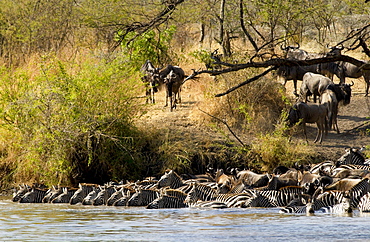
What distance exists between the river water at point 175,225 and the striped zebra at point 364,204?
230mm

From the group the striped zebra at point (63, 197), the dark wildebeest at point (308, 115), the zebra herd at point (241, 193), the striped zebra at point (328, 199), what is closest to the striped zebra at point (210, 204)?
the zebra herd at point (241, 193)

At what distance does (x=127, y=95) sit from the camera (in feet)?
57.2

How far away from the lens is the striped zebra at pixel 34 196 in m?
14.1

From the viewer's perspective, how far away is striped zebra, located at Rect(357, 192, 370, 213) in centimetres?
1137

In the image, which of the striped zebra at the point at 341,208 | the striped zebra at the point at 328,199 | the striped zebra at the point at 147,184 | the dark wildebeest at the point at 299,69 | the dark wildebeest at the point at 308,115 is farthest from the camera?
the dark wildebeest at the point at 299,69

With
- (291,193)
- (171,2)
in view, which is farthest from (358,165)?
(171,2)

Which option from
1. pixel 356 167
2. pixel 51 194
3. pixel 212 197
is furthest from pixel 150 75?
pixel 212 197

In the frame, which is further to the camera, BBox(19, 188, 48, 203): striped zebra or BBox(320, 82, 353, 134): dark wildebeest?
BBox(320, 82, 353, 134): dark wildebeest

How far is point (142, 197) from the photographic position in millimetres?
13430

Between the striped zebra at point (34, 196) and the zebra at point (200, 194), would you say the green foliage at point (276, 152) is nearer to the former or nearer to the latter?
the zebra at point (200, 194)

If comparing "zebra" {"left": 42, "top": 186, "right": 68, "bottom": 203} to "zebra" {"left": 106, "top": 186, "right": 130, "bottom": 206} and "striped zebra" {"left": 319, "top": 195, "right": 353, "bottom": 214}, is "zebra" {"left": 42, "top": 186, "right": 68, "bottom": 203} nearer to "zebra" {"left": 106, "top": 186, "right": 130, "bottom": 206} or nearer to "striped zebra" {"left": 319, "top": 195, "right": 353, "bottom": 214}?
"zebra" {"left": 106, "top": 186, "right": 130, "bottom": 206}

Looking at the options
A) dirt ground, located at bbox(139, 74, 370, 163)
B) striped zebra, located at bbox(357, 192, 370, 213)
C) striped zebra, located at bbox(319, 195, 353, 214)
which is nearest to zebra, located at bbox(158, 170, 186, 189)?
dirt ground, located at bbox(139, 74, 370, 163)

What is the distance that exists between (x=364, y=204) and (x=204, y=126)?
9.13 m

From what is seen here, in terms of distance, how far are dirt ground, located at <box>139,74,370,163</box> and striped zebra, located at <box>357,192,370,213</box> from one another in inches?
234
